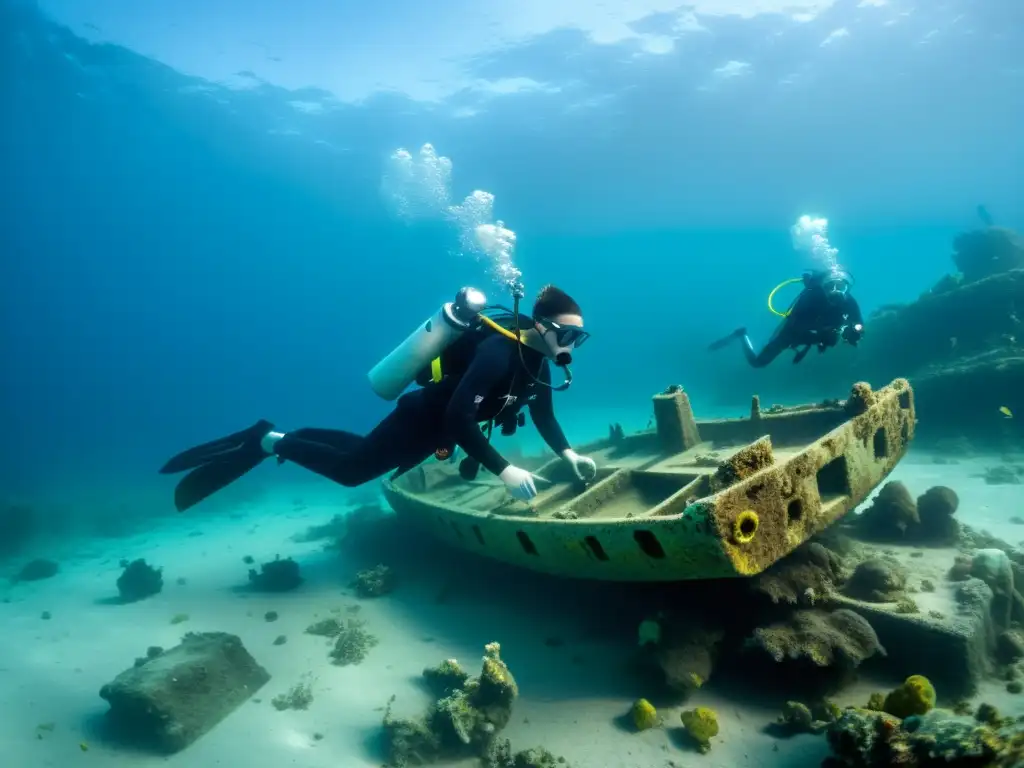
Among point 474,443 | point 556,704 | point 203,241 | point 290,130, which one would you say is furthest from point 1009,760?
point 203,241

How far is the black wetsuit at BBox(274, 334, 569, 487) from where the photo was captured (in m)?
5.00

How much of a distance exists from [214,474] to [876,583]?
27.1ft

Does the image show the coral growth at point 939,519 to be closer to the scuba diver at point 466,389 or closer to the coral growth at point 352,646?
the scuba diver at point 466,389

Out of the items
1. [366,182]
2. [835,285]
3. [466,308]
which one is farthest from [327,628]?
[366,182]

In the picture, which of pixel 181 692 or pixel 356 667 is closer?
pixel 181 692

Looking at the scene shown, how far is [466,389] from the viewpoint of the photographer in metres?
4.95

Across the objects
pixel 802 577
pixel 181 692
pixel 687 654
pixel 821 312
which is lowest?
pixel 181 692

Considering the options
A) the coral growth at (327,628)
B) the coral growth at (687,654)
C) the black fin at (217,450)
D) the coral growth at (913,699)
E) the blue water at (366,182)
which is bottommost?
the coral growth at (327,628)

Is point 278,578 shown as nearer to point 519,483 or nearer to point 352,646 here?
point 352,646

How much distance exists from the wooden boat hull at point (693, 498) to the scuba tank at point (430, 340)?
1927mm

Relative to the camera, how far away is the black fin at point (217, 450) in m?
7.71

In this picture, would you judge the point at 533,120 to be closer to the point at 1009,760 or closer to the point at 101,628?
the point at 101,628

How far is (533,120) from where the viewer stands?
4734 centimetres

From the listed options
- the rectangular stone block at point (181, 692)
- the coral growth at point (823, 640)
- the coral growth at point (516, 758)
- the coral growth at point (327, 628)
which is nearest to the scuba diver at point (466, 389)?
the coral growth at point (516, 758)
